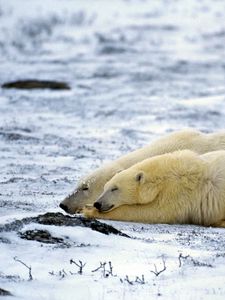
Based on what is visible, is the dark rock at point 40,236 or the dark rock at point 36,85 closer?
the dark rock at point 40,236

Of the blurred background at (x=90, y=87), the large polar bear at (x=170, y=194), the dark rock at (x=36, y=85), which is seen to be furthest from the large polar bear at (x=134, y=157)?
the dark rock at (x=36, y=85)

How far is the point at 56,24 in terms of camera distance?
30141mm

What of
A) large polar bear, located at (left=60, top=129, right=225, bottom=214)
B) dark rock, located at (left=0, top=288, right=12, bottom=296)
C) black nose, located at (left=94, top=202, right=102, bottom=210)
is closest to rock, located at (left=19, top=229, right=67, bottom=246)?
dark rock, located at (left=0, top=288, right=12, bottom=296)

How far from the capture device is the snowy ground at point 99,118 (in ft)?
15.2

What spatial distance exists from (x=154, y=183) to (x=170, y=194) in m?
0.16

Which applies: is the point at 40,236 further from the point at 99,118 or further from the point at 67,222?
the point at 99,118

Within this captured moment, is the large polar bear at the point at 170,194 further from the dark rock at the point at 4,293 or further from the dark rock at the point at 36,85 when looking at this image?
the dark rock at the point at 36,85

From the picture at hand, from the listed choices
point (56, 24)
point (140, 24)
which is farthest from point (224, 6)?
point (56, 24)

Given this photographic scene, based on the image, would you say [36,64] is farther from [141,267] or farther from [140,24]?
[141,267]

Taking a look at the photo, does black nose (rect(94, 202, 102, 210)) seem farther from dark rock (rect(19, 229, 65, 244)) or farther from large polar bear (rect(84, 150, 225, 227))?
dark rock (rect(19, 229, 65, 244))

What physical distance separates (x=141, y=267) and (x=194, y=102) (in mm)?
10553

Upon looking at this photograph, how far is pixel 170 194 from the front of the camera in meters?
6.55

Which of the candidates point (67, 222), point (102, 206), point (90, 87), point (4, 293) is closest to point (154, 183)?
point (102, 206)

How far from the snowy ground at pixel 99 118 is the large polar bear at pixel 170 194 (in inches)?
11.3
